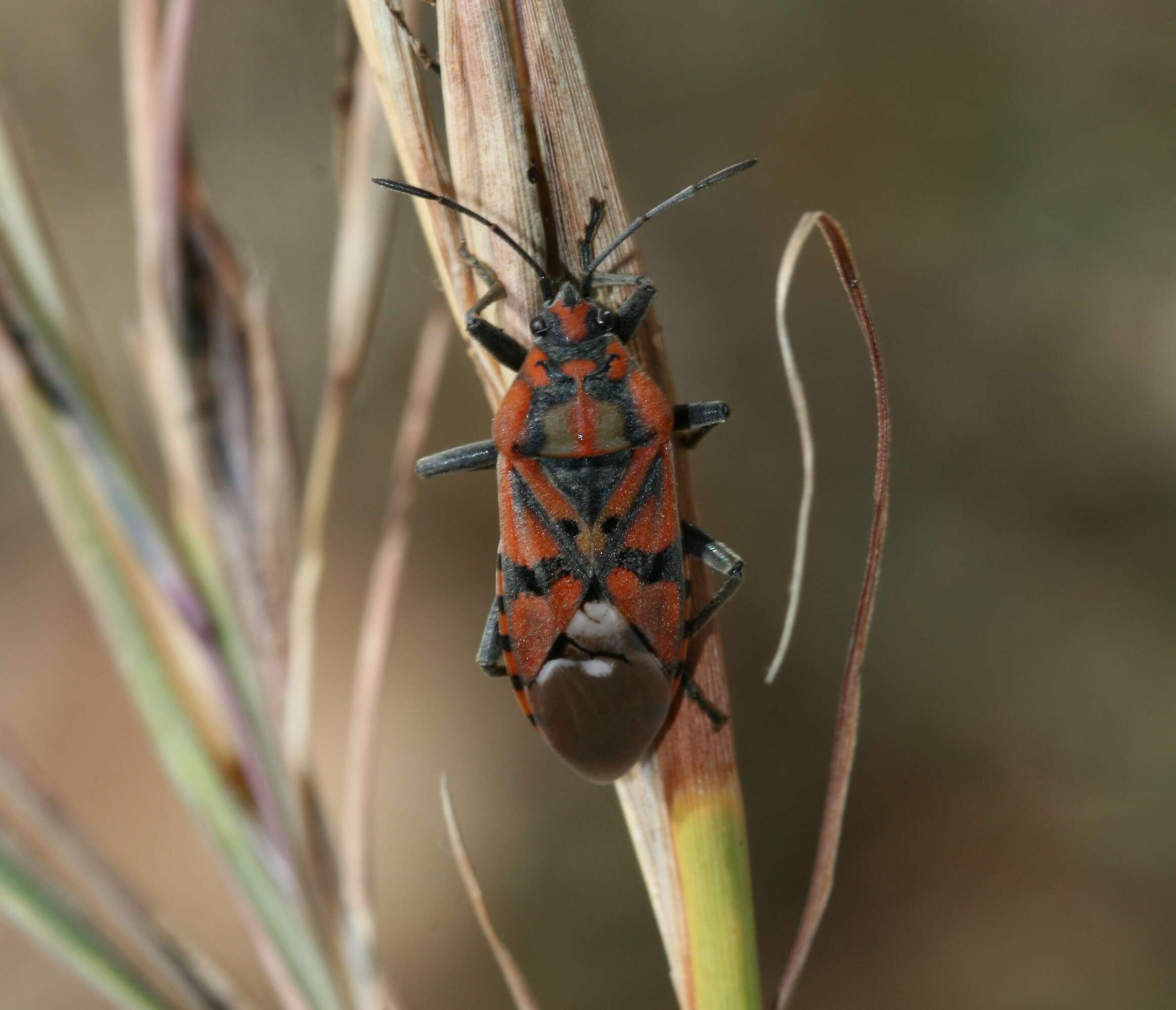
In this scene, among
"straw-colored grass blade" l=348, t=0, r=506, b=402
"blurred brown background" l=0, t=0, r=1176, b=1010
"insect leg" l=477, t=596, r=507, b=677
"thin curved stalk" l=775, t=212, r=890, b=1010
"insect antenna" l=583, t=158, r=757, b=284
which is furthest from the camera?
"blurred brown background" l=0, t=0, r=1176, b=1010

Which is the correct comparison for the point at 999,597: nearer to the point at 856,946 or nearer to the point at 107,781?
the point at 856,946

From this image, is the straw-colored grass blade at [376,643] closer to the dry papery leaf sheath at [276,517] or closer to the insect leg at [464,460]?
the dry papery leaf sheath at [276,517]

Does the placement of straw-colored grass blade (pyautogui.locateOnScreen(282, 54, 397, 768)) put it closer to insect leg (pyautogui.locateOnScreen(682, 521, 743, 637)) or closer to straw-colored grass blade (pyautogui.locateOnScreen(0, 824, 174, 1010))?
straw-colored grass blade (pyautogui.locateOnScreen(0, 824, 174, 1010))

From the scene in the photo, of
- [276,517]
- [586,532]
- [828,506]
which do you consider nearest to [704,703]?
[276,517]

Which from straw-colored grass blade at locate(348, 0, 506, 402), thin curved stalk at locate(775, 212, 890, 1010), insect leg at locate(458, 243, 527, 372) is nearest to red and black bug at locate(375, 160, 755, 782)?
insect leg at locate(458, 243, 527, 372)

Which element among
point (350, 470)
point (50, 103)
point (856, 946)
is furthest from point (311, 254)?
point (856, 946)

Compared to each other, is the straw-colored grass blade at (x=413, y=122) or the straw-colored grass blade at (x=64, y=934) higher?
the straw-colored grass blade at (x=413, y=122)

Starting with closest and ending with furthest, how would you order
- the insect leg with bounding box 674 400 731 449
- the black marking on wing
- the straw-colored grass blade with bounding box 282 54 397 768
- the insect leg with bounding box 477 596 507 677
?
the straw-colored grass blade with bounding box 282 54 397 768 → the insect leg with bounding box 674 400 731 449 → the black marking on wing → the insect leg with bounding box 477 596 507 677

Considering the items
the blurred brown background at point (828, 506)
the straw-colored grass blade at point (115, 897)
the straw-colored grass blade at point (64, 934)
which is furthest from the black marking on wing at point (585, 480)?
the blurred brown background at point (828, 506)
